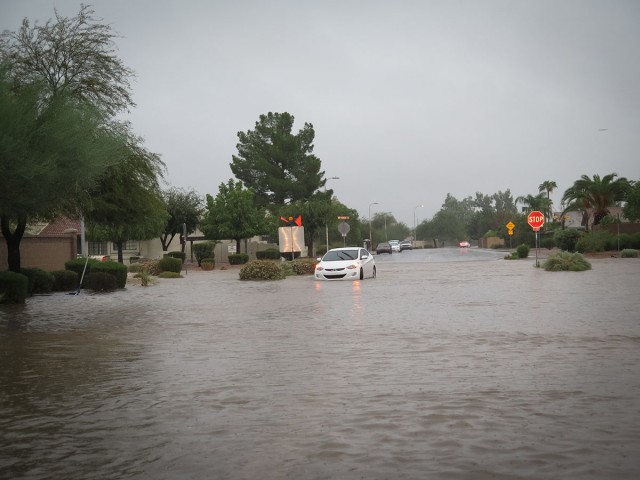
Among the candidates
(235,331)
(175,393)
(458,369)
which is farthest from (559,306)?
(175,393)

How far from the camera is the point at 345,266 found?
31688 millimetres

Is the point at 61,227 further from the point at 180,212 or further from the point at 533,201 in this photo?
the point at 533,201

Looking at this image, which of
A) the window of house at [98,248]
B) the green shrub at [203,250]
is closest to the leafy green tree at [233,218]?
the green shrub at [203,250]

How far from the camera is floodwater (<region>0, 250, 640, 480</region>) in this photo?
18.7ft

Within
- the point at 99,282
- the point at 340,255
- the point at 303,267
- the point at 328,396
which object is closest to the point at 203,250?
the point at 303,267

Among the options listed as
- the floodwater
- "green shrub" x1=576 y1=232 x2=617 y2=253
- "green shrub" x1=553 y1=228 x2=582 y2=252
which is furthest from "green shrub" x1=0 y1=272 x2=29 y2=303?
"green shrub" x1=553 y1=228 x2=582 y2=252

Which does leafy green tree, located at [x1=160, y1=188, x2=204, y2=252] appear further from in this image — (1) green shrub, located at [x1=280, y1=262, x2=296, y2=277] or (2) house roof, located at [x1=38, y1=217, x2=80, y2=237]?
(1) green shrub, located at [x1=280, y1=262, x2=296, y2=277]

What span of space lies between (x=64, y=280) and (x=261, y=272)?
9649 millimetres

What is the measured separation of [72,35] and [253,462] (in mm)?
24292

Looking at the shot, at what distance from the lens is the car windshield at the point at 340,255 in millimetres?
33250

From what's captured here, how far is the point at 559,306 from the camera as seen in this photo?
59.7 feet

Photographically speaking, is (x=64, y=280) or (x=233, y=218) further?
(x=233, y=218)

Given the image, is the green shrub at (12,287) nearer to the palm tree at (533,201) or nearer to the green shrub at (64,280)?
the green shrub at (64,280)

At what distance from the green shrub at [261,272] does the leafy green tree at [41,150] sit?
16941 millimetres
